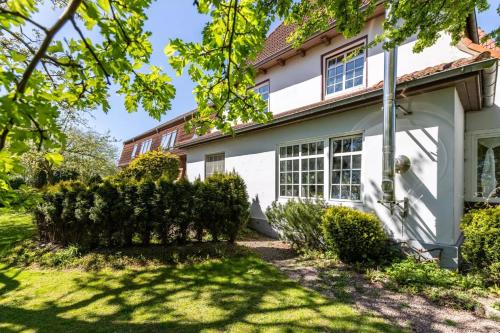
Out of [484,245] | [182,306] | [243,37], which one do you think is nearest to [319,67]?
[484,245]

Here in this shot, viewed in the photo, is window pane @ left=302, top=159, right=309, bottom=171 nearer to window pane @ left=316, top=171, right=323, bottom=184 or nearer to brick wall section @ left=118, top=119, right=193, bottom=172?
window pane @ left=316, top=171, right=323, bottom=184

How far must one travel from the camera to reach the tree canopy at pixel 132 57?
155cm

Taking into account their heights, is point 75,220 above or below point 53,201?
below

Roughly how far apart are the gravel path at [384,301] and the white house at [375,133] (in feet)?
5.45

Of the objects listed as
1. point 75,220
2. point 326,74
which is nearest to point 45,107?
point 75,220

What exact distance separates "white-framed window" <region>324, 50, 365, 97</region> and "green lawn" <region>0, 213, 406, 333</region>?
5.82 metres

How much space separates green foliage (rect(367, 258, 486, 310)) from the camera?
14.4ft

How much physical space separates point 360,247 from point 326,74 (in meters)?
5.68

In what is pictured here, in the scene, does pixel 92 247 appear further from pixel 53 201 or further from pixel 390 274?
pixel 390 274

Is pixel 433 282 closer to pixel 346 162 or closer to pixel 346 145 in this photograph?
pixel 346 162

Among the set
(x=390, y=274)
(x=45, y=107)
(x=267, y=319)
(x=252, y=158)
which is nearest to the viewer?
(x=45, y=107)

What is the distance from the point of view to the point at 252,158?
412 inches

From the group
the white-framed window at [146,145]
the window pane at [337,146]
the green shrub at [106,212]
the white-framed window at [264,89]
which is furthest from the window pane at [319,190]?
the white-framed window at [146,145]

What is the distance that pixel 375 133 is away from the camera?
6602 millimetres
